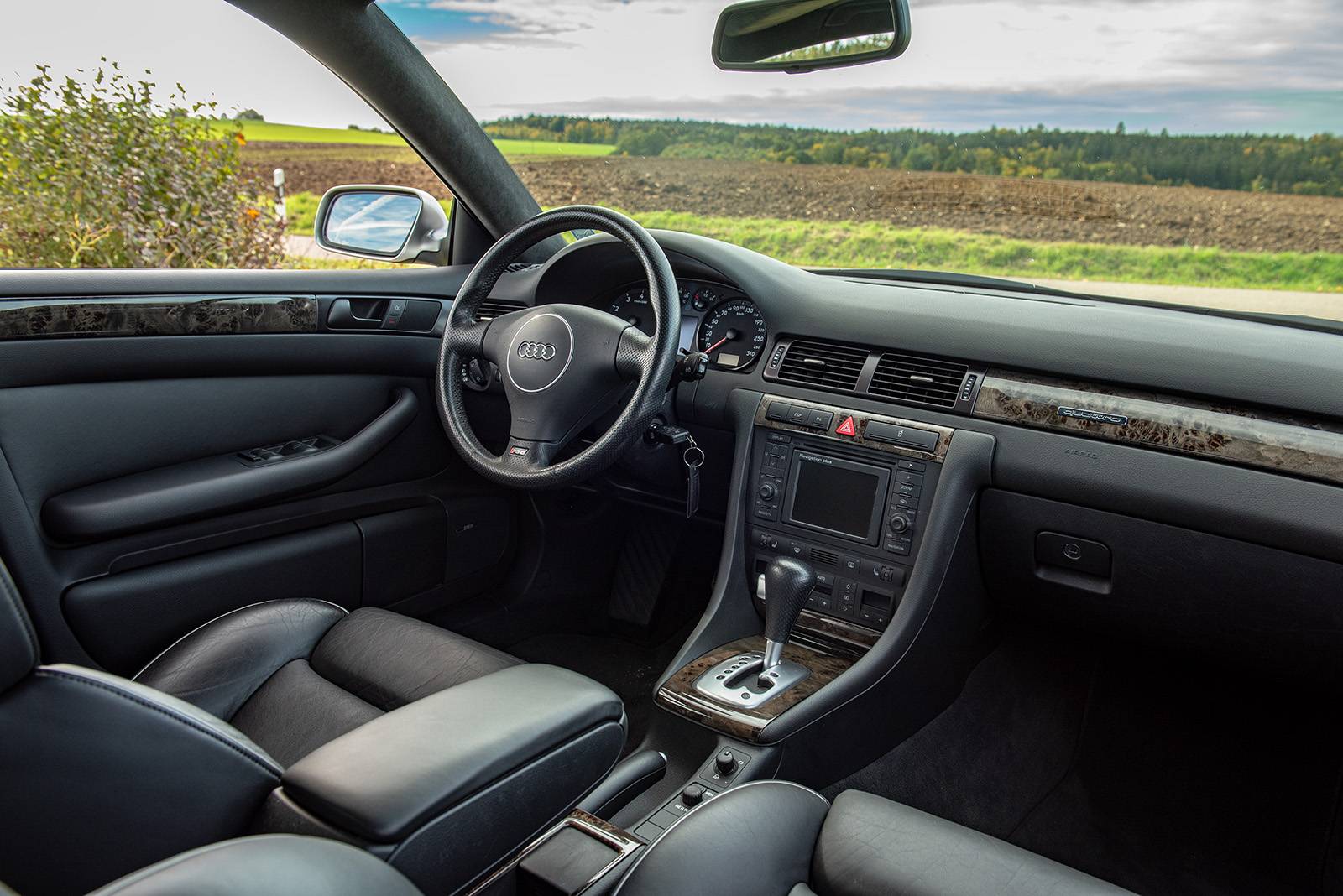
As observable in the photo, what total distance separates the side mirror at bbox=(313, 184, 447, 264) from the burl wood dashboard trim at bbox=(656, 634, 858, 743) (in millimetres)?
1404

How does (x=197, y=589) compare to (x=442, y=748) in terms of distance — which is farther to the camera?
(x=197, y=589)

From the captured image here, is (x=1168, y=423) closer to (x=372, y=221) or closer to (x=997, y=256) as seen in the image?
(x=997, y=256)

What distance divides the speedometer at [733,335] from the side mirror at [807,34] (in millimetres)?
567

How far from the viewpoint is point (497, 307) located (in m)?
2.81

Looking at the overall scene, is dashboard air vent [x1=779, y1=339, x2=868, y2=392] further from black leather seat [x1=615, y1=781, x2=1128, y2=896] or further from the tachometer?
black leather seat [x1=615, y1=781, x2=1128, y2=896]

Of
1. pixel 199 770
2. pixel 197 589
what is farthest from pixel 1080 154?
pixel 199 770

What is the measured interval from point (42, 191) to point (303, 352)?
713 mm

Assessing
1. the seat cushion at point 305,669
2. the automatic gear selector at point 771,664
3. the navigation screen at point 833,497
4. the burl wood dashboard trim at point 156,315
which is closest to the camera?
the seat cushion at point 305,669

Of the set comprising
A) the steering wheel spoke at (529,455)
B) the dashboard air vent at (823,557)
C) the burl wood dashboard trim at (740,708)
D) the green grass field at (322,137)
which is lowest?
the burl wood dashboard trim at (740,708)

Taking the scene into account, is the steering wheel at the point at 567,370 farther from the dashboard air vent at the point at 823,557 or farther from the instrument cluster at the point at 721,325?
the dashboard air vent at the point at 823,557

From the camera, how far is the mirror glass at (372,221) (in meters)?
2.83

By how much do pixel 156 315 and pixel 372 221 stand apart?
32.3 inches

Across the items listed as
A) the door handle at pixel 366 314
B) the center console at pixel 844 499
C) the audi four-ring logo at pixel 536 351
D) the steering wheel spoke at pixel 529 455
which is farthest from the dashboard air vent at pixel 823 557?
the door handle at pixel 366 314

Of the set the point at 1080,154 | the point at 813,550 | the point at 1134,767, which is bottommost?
the point at 1134,767
